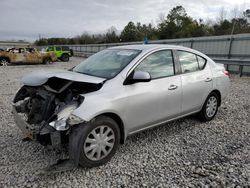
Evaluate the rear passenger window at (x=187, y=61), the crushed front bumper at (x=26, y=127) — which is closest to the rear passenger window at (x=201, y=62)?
the rear passenger window at (x=187, y=61)

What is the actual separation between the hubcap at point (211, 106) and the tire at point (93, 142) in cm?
242

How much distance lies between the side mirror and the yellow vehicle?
18405mm

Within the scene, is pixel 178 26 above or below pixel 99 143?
above

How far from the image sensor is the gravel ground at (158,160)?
2.74 m

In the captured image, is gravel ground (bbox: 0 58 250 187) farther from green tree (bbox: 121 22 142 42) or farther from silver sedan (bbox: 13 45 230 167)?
green tree (bbox: 121 22 142 42)

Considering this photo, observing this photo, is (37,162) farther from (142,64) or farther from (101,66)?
(142,64)

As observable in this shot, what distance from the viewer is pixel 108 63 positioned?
370cm

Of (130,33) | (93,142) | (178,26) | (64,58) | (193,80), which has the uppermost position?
(178,26)

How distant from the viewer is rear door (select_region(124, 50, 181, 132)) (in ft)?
10.6

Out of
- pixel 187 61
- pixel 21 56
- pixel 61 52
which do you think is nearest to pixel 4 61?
pixel 21 56

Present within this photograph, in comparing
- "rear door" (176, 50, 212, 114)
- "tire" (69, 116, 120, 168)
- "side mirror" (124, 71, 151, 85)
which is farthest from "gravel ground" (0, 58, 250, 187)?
"side mirror" (124, 71, 151, 85)

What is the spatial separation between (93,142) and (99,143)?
94mm

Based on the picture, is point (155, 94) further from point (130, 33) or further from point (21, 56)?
point (130, 33)

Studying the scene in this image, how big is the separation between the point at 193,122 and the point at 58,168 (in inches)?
119
